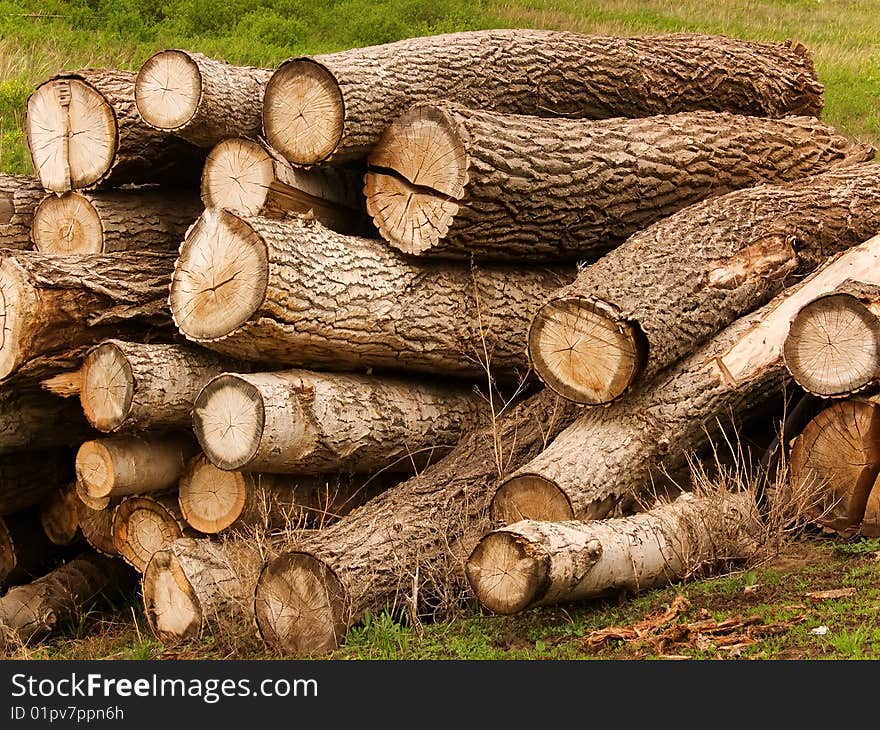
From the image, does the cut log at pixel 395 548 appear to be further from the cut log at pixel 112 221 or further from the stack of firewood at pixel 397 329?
the cut log at pixel 112 221

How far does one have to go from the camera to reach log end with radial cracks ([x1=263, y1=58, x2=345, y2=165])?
252 inches

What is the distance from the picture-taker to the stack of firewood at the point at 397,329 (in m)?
5.64

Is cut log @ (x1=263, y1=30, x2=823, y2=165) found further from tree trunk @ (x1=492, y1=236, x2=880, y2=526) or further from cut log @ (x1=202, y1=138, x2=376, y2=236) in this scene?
tree trunk @ (x1=492, y1=236, x2=880, y2=526)

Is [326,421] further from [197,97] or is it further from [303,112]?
[197,97]

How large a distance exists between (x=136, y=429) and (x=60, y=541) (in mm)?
1842

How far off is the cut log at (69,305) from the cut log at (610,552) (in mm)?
2697

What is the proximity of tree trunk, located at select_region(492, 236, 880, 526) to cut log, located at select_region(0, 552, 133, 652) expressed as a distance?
3129mm

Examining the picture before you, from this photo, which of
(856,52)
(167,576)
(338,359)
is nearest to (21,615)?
(167,576)

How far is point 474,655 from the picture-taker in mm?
4957

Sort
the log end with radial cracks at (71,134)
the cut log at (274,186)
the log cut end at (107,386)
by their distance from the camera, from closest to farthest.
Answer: the log cut end at (107,386), the cut log at (274,186), the log end with radial cracks at (71,134)

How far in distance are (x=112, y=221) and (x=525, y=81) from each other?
106 inches

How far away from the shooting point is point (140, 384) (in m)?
6.11

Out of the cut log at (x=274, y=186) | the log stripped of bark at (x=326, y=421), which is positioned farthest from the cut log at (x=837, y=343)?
the cut log at (x=274, y=186)

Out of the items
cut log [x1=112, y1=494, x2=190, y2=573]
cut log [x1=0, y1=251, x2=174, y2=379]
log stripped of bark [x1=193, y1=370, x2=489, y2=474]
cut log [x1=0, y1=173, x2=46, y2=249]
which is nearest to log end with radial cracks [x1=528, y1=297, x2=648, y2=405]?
log stripped of bark [x1=193, y1=370, x2=489, y2=474]
